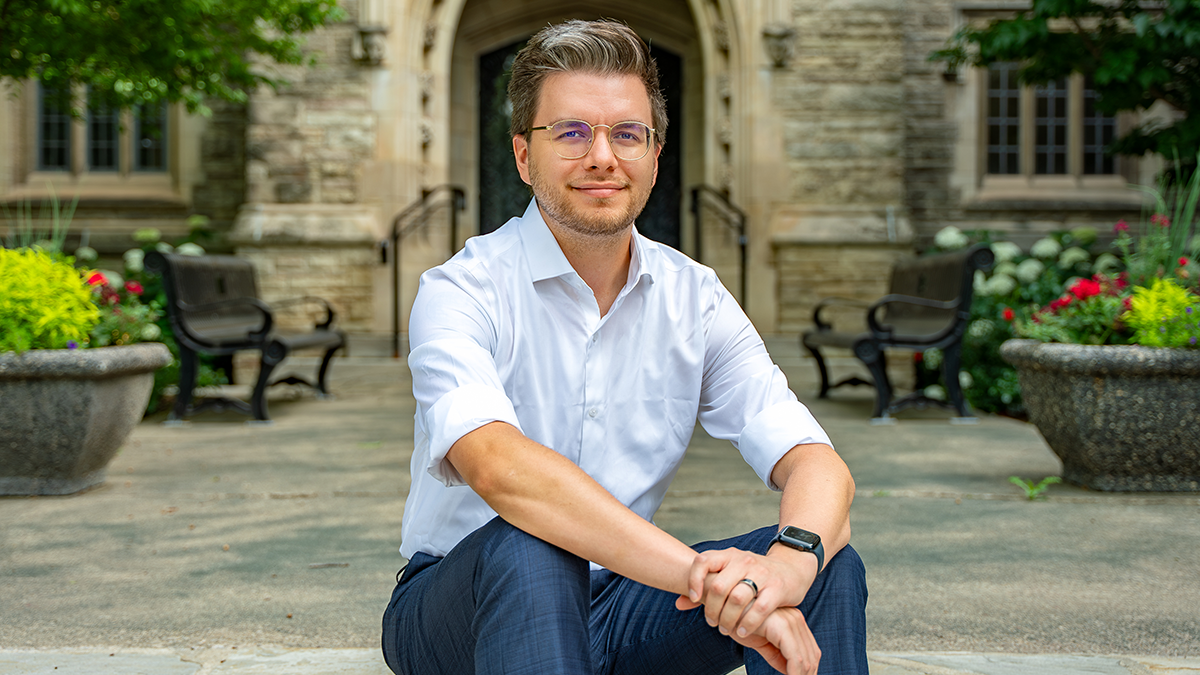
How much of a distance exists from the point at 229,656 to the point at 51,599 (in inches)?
29.0

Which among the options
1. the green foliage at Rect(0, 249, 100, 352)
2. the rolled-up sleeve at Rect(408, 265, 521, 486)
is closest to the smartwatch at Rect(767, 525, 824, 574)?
the rolled-up sleeve at Rect(408, 265, 521, 486)

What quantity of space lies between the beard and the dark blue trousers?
0.54m

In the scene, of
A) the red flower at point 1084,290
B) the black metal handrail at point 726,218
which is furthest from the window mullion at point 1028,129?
the red flower at point 1084,290

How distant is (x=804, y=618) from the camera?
1416 mm

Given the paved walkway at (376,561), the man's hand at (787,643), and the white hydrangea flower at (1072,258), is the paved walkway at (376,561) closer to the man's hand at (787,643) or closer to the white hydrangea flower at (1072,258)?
the man's hand at (787,643)

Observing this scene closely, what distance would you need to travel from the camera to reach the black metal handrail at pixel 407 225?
878 centimetres

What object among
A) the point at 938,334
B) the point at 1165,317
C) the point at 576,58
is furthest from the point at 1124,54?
the point at 576,58

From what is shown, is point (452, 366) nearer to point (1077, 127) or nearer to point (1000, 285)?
point (1000, 285)

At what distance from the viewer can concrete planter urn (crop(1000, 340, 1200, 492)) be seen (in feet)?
12.0

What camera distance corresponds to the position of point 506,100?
38.3 feet

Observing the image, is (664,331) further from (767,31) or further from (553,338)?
(767,31)

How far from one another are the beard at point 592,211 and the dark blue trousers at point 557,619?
536mm

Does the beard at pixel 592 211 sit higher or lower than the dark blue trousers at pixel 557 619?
higher

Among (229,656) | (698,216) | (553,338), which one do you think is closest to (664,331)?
(553,338)
